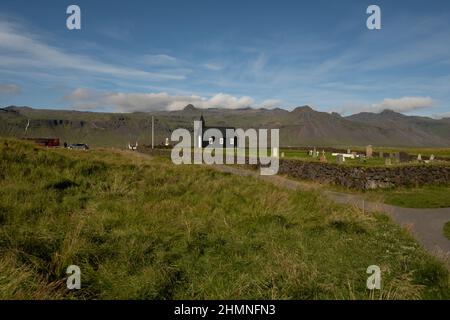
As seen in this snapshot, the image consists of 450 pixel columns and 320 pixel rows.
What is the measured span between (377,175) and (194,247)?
1698 cm

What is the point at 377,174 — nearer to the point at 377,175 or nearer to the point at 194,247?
the point at 377,175

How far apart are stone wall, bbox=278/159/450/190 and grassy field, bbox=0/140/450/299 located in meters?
10.8

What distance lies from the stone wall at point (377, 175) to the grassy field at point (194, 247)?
1077 cm

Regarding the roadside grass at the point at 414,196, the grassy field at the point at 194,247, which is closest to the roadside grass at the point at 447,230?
the grassy field at the point at 194,247

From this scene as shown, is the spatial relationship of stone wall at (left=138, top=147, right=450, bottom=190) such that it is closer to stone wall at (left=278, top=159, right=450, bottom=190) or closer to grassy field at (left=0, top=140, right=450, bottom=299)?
stone wall at (left=278, top=159, right=450, bottom=190)

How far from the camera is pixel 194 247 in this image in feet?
22.5

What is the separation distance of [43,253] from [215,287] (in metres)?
2.97

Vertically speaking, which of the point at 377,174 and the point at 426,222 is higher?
the point at 377,174

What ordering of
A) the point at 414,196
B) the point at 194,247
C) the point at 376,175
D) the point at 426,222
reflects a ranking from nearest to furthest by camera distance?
1. the point at 194,247
2. the point at 426,222
3. the point at 414,196
4. the point at 376,175

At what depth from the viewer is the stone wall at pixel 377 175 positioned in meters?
21.0

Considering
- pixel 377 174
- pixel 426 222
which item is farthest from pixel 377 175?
pixel 426 222

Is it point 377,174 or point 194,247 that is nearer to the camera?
point 194,247

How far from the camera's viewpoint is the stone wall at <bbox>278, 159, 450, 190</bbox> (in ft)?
68.9
